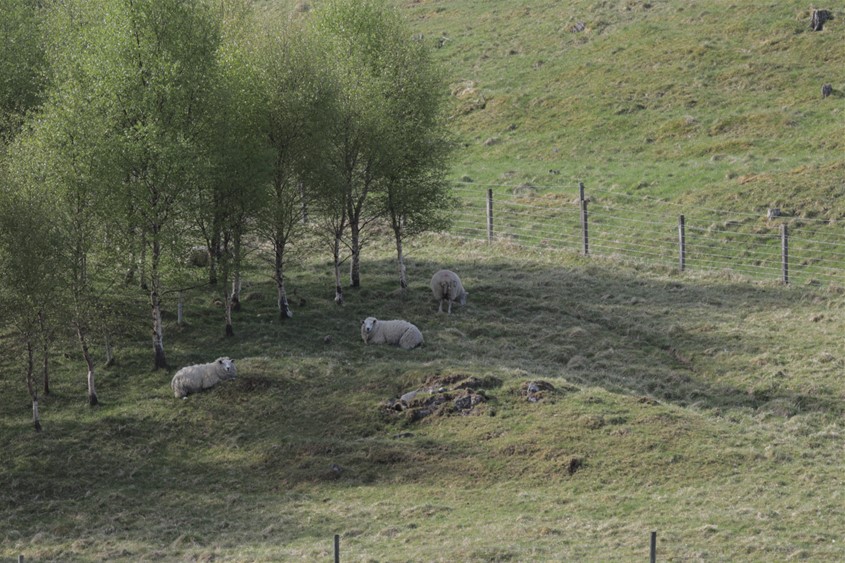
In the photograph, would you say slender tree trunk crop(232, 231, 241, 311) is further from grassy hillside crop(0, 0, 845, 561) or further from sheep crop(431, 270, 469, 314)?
sheep crop(431, 270, 469, 314)

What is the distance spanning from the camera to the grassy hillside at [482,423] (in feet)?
71.4

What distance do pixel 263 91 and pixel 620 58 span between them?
116 feet

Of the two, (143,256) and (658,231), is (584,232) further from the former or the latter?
(143,256)

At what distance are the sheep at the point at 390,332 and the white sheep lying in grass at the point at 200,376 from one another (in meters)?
4.83

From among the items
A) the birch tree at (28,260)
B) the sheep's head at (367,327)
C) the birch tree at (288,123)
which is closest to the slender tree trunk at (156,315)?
the birch tree at (28,260)

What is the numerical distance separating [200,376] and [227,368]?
0.76 metres

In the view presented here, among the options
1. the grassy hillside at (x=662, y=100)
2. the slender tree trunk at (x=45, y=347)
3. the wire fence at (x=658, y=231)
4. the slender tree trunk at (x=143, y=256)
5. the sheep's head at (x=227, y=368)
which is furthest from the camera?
the grassy hillside at (x=662, y=100)

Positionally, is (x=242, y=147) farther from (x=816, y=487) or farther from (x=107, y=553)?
(x=816, y=487)

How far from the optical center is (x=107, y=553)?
2208cm

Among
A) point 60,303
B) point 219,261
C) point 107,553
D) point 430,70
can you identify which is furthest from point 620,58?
point 107,553

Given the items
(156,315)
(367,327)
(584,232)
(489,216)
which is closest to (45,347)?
(156,315)

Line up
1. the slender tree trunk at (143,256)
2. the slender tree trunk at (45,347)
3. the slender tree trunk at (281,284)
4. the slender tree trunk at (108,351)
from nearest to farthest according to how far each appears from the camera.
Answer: the slender tree trunk at (45,347), the slender tree trunk at (143,256), the slender tree trunk at (108,351), the slender tree trunk at (281,284)

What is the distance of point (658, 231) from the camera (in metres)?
46.6

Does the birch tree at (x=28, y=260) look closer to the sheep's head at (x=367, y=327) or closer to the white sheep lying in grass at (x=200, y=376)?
the white sheep lying in grass at (x=200, y=376)
